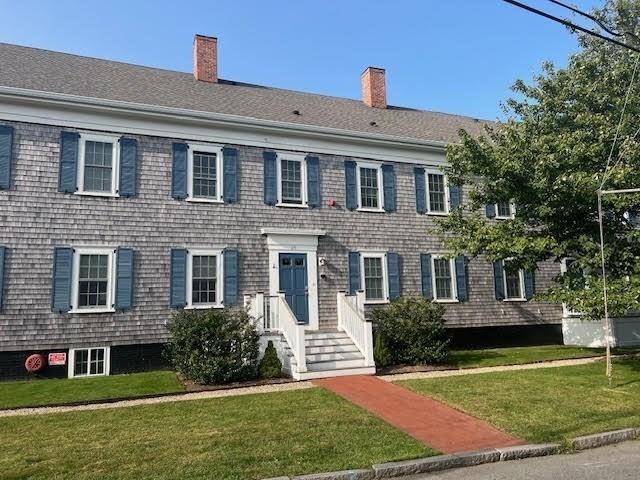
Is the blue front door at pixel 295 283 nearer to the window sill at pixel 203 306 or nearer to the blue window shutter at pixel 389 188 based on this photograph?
the window sill at pixel 203 306

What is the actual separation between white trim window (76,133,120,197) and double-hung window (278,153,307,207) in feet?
14.4

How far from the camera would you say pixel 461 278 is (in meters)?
16.7

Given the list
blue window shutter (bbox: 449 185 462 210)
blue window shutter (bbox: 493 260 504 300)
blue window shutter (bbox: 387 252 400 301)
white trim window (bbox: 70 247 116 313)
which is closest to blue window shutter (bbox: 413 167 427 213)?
blue window shutter (bbox: 449 185 462 210)

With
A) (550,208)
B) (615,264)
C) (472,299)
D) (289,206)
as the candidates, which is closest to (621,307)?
(615,264)

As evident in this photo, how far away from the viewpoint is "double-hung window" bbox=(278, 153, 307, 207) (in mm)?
14961

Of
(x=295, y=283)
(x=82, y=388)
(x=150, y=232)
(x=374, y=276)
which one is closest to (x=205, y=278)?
(x=150, y=232)

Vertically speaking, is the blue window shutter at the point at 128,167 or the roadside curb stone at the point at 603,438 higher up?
the blue window shutter at the point at 128,167

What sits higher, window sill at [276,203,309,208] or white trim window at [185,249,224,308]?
window sill at [276,203,309,208]

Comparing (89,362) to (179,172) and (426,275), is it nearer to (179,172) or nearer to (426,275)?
(179,172)

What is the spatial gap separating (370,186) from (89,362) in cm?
913

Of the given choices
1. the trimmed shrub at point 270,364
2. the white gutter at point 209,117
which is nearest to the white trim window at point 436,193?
the white gutter at point 209,117

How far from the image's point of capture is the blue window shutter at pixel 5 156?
12109 millimetres

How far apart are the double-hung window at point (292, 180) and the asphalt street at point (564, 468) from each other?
396 inches

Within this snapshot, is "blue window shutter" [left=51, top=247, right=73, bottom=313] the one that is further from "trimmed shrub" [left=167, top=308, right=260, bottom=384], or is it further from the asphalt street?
the asphalt street
